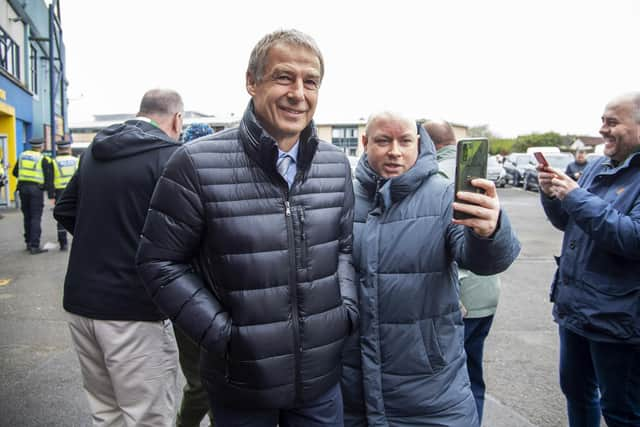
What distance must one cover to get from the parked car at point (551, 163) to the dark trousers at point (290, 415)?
23873 millimetres

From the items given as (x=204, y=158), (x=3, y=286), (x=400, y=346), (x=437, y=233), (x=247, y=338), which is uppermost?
Answer: (x=204, y=158)

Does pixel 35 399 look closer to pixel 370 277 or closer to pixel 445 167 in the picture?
pixel 370 277

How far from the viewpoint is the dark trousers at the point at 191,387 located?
9.56 feet

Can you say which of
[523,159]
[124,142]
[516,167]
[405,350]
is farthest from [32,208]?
[523,159]

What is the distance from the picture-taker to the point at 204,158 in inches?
69.4

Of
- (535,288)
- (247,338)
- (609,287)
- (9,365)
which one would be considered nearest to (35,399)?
(9,365)

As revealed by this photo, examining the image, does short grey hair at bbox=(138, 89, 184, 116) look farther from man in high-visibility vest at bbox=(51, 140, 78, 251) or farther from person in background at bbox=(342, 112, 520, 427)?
man in high-visibility vest at bbox=(51, 140, 78, 251)

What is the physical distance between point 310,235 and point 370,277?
357 mm

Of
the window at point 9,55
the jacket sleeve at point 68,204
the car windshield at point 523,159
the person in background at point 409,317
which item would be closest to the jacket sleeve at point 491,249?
the person in background at point 409,317

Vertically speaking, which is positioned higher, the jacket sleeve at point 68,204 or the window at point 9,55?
the window at point 9,55

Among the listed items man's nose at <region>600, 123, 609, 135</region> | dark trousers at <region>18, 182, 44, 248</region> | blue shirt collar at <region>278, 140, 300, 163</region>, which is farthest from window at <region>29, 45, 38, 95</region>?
man's nose at <region>600, 123, 609, 135</region>

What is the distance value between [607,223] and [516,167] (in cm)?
2834

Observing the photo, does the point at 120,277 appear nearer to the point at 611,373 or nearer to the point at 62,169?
the point at 611,373

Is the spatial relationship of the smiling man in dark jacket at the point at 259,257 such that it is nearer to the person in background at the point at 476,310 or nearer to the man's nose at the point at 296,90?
the man's nose at the point at 296,90
